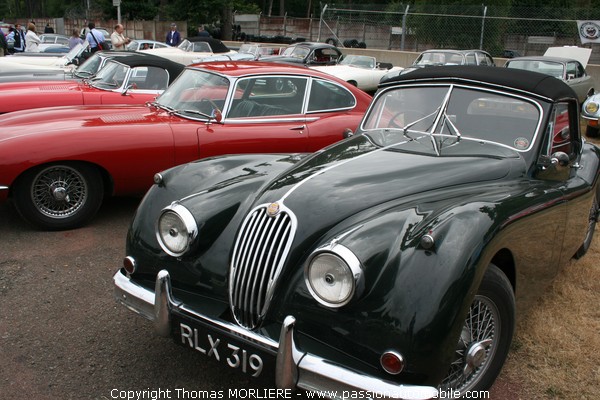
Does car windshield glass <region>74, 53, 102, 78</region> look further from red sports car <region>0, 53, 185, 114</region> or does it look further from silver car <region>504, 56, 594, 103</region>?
silver car <region>504, 56, 594, 103</region>

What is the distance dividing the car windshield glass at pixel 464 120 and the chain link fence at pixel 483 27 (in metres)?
18.5

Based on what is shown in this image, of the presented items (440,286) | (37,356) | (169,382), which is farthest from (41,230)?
(440,286)

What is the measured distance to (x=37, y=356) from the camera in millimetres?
3211

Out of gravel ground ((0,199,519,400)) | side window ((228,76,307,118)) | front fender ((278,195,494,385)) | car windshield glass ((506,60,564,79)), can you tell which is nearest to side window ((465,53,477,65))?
car windshield glass ((506,60,564,79))

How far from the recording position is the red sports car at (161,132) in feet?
16.0

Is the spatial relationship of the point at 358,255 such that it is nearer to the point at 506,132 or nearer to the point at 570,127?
the point at 506,132

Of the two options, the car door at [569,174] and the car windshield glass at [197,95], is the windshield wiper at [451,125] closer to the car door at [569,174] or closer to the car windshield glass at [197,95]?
the car door at [569,174]

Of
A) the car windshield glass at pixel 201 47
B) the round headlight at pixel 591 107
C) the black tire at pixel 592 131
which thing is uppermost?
the car windshield glass at pixel 201 47

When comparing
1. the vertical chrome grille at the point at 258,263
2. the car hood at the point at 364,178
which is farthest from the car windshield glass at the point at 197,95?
the vertical chrome grille at the point at 258,263

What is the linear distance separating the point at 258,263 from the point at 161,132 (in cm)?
300

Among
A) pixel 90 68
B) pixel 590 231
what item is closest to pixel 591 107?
pixel 590 231

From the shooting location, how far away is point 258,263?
2727 mm

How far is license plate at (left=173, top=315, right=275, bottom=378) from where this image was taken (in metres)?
2.52

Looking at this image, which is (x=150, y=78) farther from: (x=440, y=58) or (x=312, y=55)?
(x=440, y=58)
